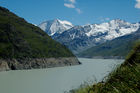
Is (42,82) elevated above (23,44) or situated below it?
below

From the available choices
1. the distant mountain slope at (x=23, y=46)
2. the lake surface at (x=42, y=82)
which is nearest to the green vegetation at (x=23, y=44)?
the distant mountain slope at (x=23, y=46)

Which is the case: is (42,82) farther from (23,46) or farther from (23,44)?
(23,44)

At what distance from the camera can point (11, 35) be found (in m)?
147

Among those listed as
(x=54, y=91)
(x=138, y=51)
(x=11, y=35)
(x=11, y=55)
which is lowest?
(x=54, y=91)

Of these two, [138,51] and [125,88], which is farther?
[138,51]

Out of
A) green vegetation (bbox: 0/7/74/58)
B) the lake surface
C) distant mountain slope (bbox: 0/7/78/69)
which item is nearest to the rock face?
distant mountain slope (bbox: 0/7/78/69)

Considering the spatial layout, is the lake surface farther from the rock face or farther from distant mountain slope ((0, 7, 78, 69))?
distant mountain slope ((0, 7, 78, 69))

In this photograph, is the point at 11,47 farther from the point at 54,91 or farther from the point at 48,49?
the point at 54,91

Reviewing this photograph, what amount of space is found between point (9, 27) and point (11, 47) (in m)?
24.0

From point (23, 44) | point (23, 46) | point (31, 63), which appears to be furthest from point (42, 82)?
point (23, 44)

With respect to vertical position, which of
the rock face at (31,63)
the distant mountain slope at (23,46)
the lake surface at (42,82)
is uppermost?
the distant mountain slope at (23,46)

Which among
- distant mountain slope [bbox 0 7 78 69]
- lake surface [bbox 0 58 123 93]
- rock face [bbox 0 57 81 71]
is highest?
distant mountain slope [bbox 0 7 78 69]

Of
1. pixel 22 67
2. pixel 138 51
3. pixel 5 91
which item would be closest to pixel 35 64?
pixel 22 67

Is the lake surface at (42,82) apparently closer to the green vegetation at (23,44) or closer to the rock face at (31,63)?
the rock face at (31,63)
